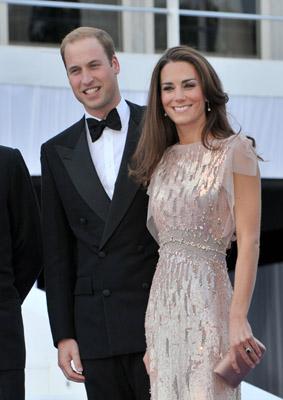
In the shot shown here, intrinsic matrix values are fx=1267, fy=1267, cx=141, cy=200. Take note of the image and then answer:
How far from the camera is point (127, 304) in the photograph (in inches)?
143

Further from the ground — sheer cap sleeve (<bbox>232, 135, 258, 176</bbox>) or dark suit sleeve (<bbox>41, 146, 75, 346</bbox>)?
sheer cap sleeve (<bbox>232, 135, 258, 176</bbox>)

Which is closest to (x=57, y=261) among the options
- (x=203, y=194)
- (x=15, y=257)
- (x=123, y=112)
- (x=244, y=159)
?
(x=15, y=257)

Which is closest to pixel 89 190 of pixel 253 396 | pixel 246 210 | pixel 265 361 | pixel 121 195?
pixel 121 195

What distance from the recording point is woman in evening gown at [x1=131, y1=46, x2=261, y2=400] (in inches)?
128

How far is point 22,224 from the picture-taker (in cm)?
393

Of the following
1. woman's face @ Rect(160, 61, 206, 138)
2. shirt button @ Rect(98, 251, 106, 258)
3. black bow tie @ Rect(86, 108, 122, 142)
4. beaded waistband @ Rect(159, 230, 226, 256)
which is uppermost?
woman's face @ Rect(160, 61, 206, 138)

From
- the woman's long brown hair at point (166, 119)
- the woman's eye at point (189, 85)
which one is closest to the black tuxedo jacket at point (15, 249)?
the woman's long brown hair at point (166, 119)

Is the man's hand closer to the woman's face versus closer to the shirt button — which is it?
the shirt button

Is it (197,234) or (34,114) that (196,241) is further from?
(34,114)

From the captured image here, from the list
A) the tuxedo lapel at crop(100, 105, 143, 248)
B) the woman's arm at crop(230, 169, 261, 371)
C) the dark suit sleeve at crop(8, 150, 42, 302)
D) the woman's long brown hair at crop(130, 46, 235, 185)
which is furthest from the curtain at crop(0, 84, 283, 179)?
the woman's arm at crop(230, 169, 261, 371)

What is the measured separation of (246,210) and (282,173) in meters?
5.98

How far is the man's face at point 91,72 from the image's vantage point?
3.72 metres

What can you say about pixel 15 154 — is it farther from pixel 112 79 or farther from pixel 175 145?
pixel 175 145

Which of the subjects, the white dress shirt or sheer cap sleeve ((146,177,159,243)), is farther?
the white dress shirt
